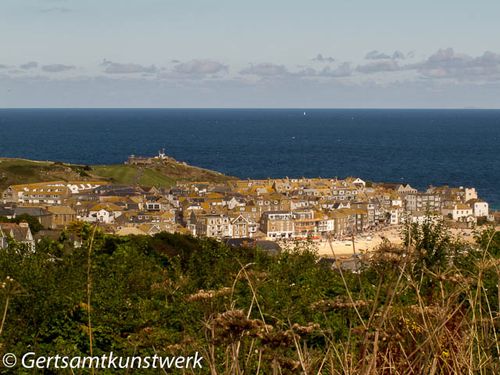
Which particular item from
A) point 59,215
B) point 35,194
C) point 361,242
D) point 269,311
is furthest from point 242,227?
point 269,311

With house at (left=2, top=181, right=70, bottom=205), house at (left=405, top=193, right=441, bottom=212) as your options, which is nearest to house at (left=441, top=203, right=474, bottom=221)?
house at (left=405, top=193, right=441, bottom=212)

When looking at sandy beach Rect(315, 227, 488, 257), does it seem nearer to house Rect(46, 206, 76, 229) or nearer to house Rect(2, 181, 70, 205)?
house Rect(46, 206, 76, 229)

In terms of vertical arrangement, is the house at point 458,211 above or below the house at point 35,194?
below

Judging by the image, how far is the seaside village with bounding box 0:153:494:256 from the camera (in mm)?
64812

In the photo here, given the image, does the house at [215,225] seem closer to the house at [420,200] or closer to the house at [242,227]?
the house at [242,227]

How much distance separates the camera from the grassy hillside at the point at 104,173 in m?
88.3

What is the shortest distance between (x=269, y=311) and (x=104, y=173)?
94374 mm

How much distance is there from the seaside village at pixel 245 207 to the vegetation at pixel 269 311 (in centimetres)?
4255

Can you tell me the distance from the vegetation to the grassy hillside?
7019 cm

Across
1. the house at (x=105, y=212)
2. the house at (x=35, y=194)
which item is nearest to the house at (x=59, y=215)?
the house at (x=105, y=212)

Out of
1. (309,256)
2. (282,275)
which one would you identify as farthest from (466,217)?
(282,275)

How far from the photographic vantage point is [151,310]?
12125 mm

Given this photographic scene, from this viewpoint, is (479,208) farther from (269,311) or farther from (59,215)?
(269,311)

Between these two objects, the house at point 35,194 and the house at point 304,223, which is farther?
the house at point 35,194
